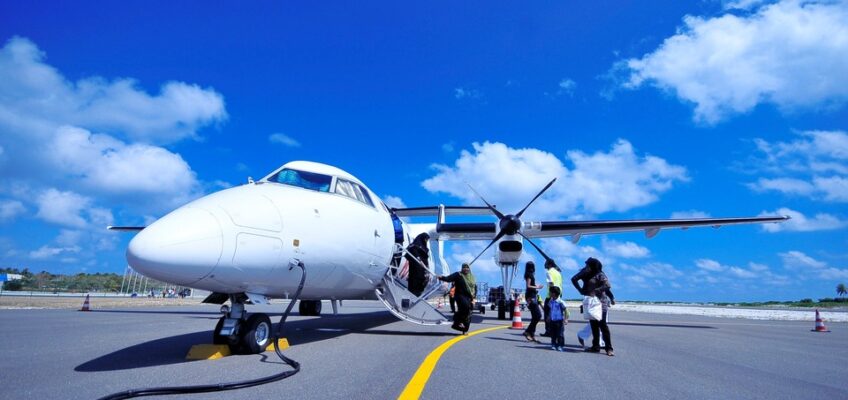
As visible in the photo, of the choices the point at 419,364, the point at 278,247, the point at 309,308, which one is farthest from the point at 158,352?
the point at 309,308

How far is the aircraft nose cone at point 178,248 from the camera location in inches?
181

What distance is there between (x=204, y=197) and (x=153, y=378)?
2.31 meters

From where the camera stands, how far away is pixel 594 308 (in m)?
6.93

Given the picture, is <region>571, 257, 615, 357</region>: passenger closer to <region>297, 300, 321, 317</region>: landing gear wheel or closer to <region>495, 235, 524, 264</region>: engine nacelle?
<region>495, 235, 524, 264</region>: engine nacelle

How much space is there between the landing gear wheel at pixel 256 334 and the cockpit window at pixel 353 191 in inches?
95.8

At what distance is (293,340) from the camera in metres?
7.99

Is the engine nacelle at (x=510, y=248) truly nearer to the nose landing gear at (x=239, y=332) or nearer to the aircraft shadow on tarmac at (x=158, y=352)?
the aircraft shadow on tarmac at (x=158, y=352)

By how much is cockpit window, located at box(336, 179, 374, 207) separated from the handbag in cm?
431

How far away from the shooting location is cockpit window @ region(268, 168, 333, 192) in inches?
283

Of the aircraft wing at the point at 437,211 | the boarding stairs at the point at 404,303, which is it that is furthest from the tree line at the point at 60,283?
the boarding stairs at the point at 404,303

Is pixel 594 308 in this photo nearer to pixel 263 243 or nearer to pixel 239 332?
pixel 263 243

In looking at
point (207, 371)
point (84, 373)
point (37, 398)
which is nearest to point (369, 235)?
point (207, 371)

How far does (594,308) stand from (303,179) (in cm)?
502

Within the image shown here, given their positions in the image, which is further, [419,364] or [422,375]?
[419,364]
